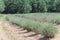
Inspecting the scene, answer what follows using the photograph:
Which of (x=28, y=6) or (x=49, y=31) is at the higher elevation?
(x=49, y=31)

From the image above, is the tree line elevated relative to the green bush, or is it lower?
lower

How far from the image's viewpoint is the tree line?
74062 millimetres

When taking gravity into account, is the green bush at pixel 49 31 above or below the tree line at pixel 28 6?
above

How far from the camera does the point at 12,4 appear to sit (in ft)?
246

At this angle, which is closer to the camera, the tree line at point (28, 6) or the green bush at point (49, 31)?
the green bush at point (49, 31)

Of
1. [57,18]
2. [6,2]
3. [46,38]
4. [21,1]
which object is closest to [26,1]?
[21,1]

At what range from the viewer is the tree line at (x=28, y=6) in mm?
74062

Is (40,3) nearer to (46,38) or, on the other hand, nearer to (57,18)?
(57,18)

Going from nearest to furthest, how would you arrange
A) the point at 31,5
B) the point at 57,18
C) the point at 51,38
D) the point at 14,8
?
the point at 51,38
the point at 57,18
the point at 14,8
the point at 31,5

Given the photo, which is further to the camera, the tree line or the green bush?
the tree line

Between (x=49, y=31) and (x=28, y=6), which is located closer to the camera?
(x=49, y=31)

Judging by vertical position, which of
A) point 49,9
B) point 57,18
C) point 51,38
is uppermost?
point 51,38

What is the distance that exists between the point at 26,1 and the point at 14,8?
4.89m

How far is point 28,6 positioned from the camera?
7450 cm
